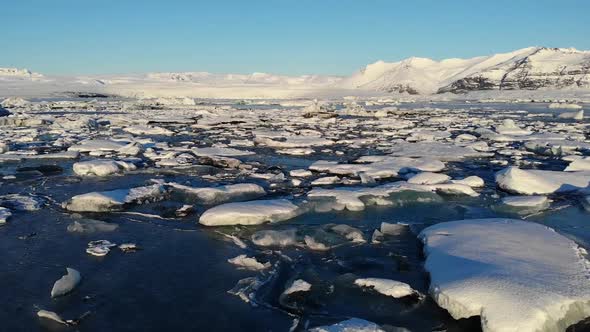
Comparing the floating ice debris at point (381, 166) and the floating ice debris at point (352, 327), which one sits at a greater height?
the floating ice debris at point (381, 166)

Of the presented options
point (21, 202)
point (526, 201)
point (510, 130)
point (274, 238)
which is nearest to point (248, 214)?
point (274, 238)

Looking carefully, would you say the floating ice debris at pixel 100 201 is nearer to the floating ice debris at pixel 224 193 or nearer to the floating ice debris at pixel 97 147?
the floating ice debris at pixel 224 193

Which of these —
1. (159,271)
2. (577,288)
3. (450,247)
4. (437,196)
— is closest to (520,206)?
(437,196)

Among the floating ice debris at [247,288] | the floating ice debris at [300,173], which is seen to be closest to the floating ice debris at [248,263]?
the floating ice debris at [247,288]

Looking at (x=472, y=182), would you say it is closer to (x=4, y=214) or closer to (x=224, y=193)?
(x=224, y=193)

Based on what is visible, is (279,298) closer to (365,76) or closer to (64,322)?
(64,322)

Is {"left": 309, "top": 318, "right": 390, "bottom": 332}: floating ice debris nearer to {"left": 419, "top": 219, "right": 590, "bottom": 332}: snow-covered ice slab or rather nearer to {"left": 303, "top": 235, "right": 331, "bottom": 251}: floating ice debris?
{"left": 419, "top": 219, "right": 590, "bottom": 332}: snow-covered ice slab

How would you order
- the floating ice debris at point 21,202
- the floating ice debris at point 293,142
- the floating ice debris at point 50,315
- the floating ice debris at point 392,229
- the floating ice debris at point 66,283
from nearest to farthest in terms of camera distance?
the floating ice debris at point 50,315 → the floating ice debris at point 66,283 → the floating ice debris at point 392,229 → the floating ice debris at point 21,202 → the floating ice debris at point 293,142

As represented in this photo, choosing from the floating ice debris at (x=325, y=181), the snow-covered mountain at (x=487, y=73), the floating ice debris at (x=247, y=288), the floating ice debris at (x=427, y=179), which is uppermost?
the snow-covered mountain at (x=487, y=73)
